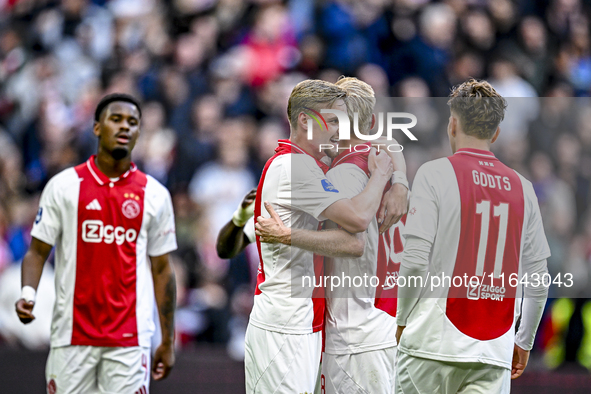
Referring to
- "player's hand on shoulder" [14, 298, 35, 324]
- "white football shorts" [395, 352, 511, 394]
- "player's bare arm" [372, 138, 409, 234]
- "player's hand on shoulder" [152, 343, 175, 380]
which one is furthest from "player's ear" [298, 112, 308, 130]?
"player's hand on shoulder" [14, 298, 35, 324]

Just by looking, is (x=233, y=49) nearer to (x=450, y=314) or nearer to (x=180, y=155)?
(x=180, y=155)

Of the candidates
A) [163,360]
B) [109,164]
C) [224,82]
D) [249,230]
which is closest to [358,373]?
[249,230]

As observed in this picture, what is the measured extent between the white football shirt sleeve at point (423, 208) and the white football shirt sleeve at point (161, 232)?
73.4 inches

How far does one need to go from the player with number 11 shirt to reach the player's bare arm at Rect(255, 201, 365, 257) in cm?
32

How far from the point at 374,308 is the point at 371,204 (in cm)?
70

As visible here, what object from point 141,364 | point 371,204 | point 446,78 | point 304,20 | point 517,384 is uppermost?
point 304,20

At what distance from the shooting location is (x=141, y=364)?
4.73 meters

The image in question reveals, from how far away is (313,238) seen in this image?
12.3ft

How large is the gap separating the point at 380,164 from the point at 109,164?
1988 millimetres

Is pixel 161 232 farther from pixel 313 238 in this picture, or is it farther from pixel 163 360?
pixel 313 238

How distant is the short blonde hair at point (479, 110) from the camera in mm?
3924

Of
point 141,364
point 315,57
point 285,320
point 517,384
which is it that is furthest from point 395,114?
point 315,57

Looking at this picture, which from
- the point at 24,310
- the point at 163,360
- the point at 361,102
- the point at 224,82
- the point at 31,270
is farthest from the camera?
the point at 224,82

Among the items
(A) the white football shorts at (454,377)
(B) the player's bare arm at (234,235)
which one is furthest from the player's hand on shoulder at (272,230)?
(A) the white football shorts at (454,377)
